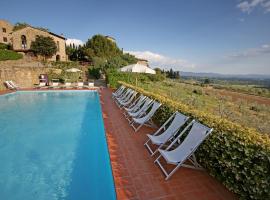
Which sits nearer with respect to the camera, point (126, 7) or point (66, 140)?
point (66, 140)

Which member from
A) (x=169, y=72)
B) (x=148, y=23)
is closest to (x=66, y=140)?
(x=148, y=23)

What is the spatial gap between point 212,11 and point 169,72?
6134cm

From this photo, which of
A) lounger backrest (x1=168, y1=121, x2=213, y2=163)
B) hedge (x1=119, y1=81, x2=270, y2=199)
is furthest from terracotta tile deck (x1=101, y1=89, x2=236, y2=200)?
lounger backrest (x1=168, y1=121, x2=213, y2=163)

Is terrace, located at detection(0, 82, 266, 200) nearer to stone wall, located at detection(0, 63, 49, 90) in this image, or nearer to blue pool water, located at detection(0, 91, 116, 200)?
blue pool water, located at detection(0, 91, 116, 200)

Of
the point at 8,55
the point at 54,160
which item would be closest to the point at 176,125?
the point at 54,160

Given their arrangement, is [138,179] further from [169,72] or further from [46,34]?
[169,72]

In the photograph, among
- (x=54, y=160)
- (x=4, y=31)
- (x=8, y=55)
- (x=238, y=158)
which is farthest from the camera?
(x=4, y=31)

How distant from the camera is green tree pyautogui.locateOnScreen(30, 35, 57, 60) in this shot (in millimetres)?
33656

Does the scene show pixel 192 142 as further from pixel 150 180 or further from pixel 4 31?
pixel 4 31

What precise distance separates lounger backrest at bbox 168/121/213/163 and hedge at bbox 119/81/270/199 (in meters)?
0.13

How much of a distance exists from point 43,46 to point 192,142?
3686cm

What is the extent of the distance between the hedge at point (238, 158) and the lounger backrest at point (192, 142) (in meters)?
0.13

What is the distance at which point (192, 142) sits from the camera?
11.7 ft

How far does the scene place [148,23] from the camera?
58.0 feet
